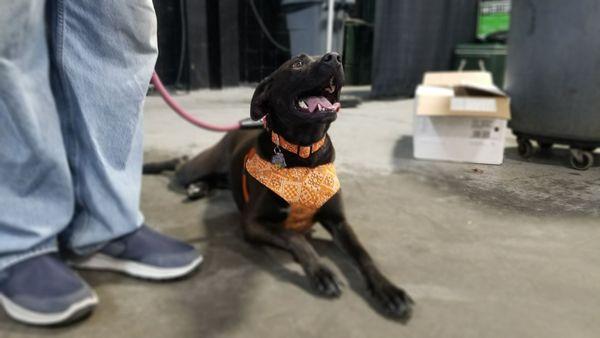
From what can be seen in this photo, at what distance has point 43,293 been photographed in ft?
2.74

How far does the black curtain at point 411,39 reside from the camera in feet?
12.4

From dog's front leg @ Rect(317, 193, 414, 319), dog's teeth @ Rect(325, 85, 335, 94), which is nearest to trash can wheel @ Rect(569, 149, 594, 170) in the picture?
dog's front leg @ Rect(317, 193, 414, 319)

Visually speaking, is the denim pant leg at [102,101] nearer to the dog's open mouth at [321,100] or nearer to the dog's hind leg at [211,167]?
the dog's open mouth at [321,100]

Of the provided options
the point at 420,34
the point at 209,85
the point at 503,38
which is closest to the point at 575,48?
the point at 420,34

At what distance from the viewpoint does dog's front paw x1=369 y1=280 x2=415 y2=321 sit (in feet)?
2.86

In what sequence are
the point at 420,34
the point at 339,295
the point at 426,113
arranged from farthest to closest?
the point at 420,34, the point at 426,113, the point at 339,295

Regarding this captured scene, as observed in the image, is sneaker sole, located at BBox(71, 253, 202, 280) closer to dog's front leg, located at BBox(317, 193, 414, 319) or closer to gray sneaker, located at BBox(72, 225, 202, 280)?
gray sneaker, located at BBox(72, 225, 202, 280)

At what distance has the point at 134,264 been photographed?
1.00m

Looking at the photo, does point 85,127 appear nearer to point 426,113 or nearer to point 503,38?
point 426,113

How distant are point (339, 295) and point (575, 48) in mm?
1462

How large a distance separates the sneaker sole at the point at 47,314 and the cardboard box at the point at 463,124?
4.87 ft

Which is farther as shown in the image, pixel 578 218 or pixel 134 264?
pixel 578 218

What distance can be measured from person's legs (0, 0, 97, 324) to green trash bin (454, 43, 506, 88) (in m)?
3.82

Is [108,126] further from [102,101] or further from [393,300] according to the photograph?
[393,300]
